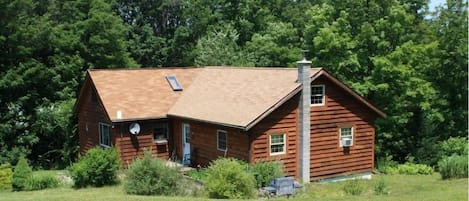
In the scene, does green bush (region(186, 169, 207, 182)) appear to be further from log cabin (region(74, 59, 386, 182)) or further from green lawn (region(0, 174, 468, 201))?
green lawn (region(0, 174, 468, 201))

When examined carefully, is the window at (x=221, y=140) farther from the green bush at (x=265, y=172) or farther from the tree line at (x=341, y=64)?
the tree line at (x=341, y=64)

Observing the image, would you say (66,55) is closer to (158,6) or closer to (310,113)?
(310,113)

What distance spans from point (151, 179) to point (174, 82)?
420 inches

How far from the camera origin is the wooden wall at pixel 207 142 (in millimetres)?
21737

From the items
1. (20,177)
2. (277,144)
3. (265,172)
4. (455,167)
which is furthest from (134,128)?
(455,167)

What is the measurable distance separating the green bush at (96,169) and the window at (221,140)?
14.1 ft

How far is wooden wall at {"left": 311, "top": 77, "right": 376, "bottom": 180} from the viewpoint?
2261 centimetres

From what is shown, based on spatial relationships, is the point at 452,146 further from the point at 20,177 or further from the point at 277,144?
the point at 20,177

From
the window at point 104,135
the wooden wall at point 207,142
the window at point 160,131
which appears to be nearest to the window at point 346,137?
the wooden wall at point 207,142

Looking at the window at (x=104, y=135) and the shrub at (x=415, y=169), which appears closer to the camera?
the window at (x=104, y=135)

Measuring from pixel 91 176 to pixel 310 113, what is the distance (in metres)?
8.81

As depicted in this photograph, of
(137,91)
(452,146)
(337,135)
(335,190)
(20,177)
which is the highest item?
(137,91)

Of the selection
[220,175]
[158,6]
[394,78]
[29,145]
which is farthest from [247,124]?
[158,6]

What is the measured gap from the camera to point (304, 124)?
22.0 m
